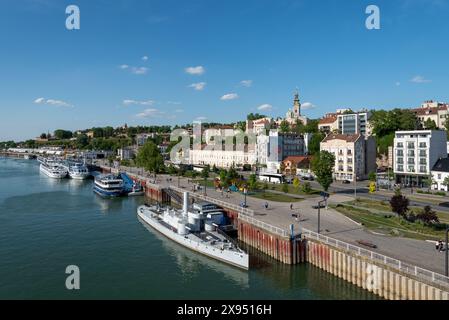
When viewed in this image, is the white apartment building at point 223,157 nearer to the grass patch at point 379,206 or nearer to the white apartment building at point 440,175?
the white apartment building at point 440,175

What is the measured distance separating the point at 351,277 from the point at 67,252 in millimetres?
33336

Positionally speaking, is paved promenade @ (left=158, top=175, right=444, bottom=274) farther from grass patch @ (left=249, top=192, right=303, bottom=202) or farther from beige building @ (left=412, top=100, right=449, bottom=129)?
beige building @ (left=412, top=100, right=449, bottom=129)

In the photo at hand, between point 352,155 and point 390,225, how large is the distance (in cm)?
5190

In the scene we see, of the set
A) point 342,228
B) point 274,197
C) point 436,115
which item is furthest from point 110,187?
point 436,115

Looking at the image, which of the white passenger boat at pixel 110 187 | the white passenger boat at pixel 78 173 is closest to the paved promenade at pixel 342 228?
the white passenger boat at pixel 110 187

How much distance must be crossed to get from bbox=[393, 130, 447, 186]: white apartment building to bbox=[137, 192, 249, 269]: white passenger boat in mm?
51622

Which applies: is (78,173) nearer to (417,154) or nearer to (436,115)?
(417,154)

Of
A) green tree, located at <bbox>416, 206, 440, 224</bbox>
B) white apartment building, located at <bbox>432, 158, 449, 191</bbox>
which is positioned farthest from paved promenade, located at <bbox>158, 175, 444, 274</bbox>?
white apartment building, located at <bbox>432, 158, 449, 191</bbox>

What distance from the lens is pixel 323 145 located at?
104m

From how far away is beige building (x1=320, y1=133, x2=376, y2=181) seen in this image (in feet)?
314

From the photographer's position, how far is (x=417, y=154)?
269 ft

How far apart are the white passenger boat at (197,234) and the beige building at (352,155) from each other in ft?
173

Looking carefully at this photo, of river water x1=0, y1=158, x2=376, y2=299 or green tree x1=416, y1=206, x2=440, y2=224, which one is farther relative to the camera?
green tree x1=416, y1=206, x2=440, y2=224
